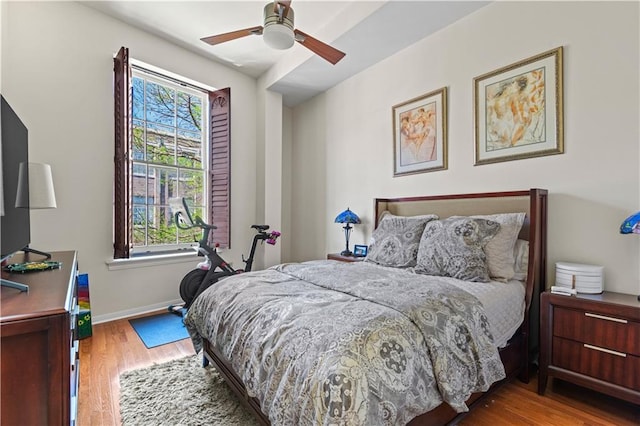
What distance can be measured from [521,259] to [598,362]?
74cm

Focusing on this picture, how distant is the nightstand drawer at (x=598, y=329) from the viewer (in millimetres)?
1610

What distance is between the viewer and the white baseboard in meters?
3.13

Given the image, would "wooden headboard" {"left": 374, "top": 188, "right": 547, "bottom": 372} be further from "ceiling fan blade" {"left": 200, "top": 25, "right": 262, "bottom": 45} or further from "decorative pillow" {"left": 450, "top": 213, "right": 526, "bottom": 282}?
"ceiling fan blade" {"left": 200, "top": 25, "right": 262, "bottom": 45}

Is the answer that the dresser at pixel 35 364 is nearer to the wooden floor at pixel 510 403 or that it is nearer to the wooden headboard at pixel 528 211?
the wooden floor at pixel 510 403

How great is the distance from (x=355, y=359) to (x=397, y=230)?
1833 millimetres

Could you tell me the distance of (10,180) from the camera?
4.38ft

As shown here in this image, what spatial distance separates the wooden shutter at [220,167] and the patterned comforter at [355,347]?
7.48 ft

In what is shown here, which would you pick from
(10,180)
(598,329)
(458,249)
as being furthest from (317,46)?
(598,329)

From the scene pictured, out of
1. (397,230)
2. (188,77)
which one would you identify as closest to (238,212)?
(188,77)

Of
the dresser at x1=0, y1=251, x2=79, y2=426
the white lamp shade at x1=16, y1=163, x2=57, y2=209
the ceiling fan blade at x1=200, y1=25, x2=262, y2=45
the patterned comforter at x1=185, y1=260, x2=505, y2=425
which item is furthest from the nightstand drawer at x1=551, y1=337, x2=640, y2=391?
the white lamp shade at x1=16, y1=163, x2=57, y2=209

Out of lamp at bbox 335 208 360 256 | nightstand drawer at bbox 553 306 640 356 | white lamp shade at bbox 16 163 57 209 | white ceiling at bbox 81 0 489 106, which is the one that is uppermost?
white ceiling at bbox 81 0 489 106

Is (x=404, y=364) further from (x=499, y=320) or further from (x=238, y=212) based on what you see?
(x=238, y=212)

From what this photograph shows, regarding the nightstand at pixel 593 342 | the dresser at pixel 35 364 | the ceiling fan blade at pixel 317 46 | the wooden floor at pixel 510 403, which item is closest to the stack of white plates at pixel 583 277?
the nightstand at pixel 593 342

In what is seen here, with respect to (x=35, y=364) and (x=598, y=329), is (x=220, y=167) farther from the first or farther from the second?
(x=598, y=329)
